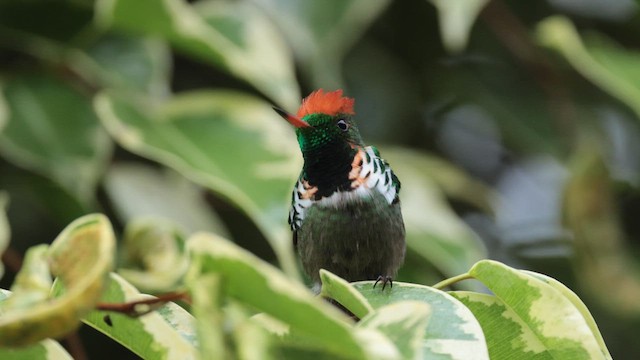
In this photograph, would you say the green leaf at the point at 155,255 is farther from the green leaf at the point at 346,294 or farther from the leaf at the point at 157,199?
the green leaf at the point at 346,294

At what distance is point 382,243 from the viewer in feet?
2.71

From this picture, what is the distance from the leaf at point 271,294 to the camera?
45 cm

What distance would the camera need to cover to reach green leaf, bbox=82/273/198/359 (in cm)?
61

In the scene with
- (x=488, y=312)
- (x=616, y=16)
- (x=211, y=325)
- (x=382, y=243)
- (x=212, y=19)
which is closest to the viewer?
(x=211, y=325)

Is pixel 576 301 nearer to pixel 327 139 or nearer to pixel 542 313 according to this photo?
pixel 542 313

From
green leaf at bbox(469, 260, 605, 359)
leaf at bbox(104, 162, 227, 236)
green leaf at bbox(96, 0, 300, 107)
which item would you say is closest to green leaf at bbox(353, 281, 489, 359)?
green leaf at bbox(469, 260, 605, 359)

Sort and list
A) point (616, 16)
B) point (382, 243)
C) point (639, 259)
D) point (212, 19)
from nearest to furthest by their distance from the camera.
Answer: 1. point (382, 243)
2. point (212, 19)
3. point (639, 259)
4. point (616, 16)

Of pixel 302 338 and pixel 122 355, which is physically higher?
pixel 302 338

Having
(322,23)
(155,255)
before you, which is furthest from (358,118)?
(155,255)

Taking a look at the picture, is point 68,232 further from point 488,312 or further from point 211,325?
point 488,312

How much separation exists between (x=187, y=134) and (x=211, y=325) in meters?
0.87

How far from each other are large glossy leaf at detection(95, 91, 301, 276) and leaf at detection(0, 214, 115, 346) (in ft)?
1.72

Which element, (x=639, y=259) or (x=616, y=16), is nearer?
(x=639, y=259)

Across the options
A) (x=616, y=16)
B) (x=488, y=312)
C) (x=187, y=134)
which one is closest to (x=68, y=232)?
(x=488, y=312)
